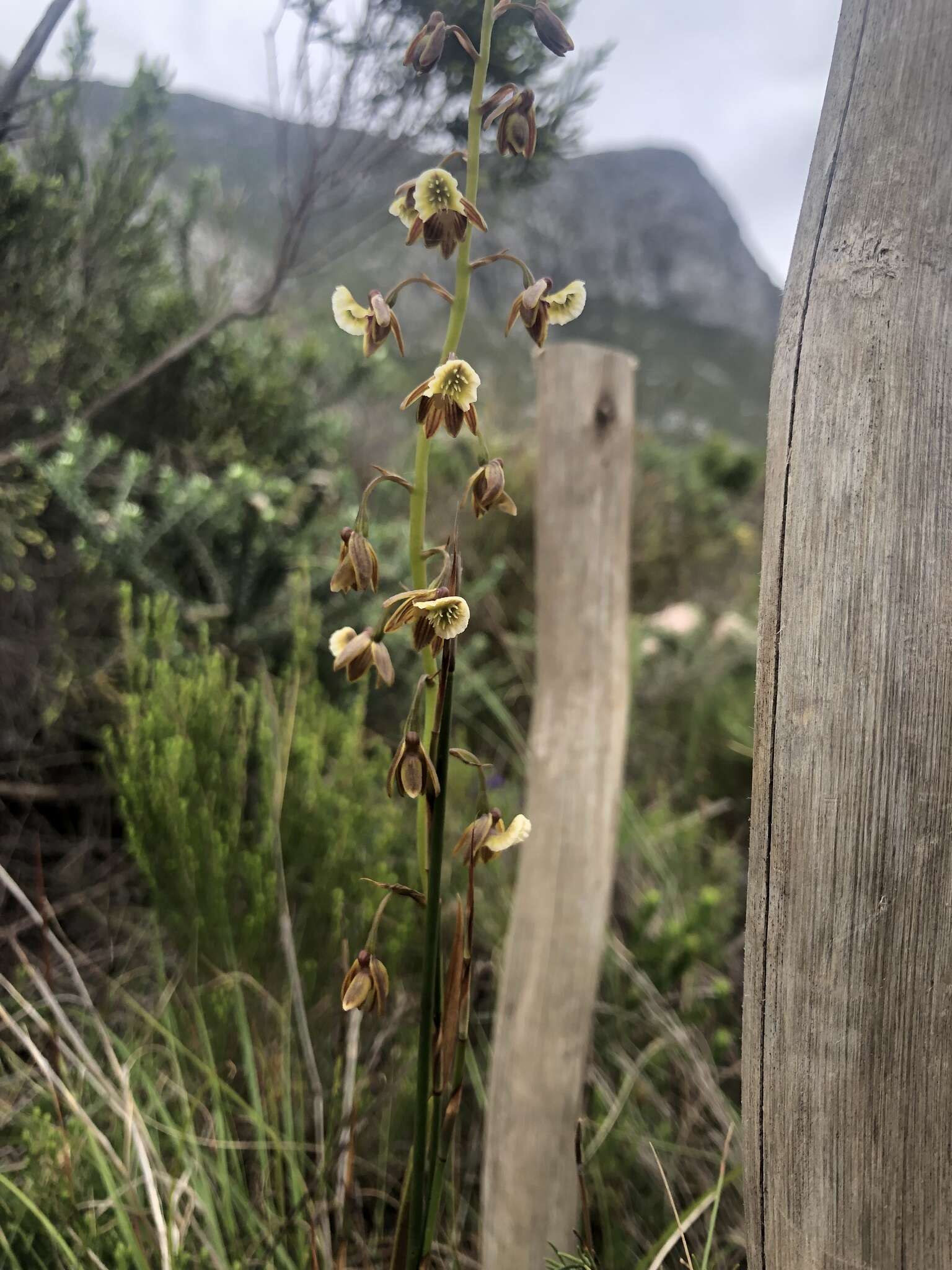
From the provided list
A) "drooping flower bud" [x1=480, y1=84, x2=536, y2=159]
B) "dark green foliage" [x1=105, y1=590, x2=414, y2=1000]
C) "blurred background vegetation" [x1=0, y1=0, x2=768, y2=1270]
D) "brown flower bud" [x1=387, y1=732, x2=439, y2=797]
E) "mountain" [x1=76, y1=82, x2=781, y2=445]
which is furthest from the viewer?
"mountain" [x1=76, y1=82, x2=781, y2=445]

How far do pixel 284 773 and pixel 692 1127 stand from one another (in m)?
1.20

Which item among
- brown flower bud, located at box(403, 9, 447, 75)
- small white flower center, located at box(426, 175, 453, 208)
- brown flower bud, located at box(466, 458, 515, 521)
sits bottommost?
brown flower bud, located at box(466, 458, 515, 521)

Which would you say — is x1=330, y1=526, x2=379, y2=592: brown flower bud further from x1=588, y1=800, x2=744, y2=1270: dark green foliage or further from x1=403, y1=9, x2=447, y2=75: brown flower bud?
x1=588, y1=800, x2=744, y2=1270: dark green foliage

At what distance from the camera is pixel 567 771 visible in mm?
1644

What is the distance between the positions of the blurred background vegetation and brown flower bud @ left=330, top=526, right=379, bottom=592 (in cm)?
48

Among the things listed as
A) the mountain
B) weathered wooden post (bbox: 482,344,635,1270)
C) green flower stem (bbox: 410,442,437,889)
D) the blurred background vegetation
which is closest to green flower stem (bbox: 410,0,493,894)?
green flower stem (bbox: 410,442,437,889)

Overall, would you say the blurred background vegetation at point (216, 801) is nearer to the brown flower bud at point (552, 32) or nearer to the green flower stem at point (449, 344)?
the green flower stem at point (449, 344)

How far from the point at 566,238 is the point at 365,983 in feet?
13.7

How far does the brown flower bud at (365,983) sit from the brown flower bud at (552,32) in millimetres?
750

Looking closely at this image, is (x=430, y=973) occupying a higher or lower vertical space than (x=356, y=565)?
lower

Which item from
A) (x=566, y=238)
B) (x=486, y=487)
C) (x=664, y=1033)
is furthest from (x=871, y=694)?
(x=566, y=238)

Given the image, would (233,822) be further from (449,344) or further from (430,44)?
(430,44)

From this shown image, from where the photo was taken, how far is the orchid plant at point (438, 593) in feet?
1.84

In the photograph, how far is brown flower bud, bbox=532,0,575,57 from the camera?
0.64 metres
